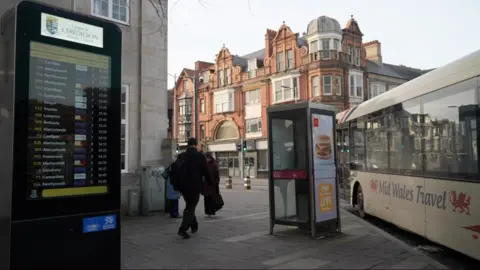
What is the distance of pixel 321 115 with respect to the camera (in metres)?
8.30

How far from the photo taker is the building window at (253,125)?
147ft

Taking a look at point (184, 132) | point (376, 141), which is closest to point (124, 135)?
point (376, 141)

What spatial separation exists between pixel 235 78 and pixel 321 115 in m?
41.9

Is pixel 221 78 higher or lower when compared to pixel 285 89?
higher

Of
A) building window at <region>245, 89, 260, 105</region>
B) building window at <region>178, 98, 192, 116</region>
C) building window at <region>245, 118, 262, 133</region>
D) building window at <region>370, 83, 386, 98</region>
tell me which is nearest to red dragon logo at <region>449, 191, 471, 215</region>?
building window at <region>245, 118, 262, 133</region>

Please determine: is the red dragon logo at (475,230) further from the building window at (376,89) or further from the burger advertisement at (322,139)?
the building window at (376,89)

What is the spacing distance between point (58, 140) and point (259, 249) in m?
3.71

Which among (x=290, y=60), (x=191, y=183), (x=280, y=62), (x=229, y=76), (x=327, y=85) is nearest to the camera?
(x=191, y=183)

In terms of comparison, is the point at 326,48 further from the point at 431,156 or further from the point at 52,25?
the point at 52,25

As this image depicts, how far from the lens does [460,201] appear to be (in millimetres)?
6113

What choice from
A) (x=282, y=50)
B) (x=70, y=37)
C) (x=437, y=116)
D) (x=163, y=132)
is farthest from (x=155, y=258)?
(x=282, y=50)

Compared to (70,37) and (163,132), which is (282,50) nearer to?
(163,132)

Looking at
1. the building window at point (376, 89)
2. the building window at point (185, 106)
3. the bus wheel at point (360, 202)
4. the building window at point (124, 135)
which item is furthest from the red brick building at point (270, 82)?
the building window at point (124, 135)

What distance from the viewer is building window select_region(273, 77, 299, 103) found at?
Answer: 41844 mm
